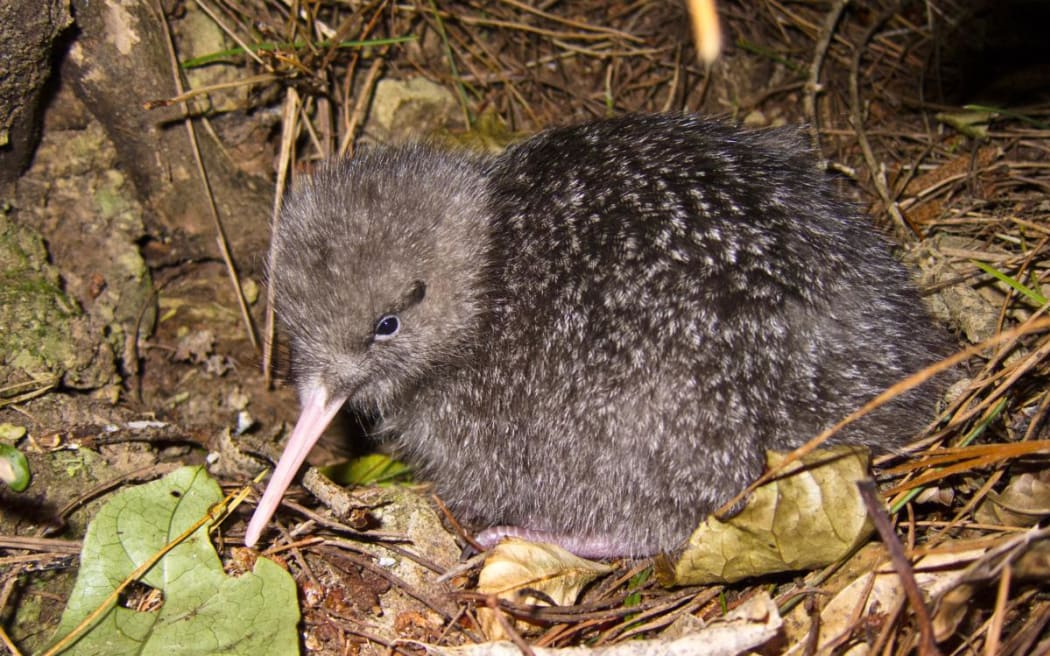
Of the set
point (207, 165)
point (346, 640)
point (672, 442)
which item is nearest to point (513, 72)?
point (207, 165)

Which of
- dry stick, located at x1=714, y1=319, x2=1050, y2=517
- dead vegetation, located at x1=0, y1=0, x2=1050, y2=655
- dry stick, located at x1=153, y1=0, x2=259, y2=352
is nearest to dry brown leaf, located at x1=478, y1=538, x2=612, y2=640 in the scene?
dead vegetation, located at x1=0, y1=0, x2=1050, y2=655

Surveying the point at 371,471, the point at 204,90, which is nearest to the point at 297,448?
the point at 371,471

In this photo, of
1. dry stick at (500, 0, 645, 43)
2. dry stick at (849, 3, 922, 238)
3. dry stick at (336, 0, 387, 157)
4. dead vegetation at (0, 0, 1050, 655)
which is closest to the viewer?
dead vegetation at (0, 0, 1050, 655)

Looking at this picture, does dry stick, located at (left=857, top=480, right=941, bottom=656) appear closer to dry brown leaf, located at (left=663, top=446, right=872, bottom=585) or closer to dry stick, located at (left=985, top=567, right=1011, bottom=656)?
dry stick, located at (left=985, top=567, right=1011, bottom=656)

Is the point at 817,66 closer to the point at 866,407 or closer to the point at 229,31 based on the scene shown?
the point at 866,407

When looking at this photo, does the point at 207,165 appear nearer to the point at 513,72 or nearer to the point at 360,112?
the point at 360,112
